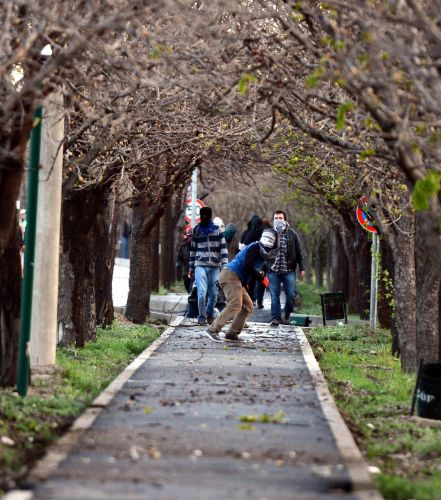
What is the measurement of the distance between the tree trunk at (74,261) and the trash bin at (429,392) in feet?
21.3

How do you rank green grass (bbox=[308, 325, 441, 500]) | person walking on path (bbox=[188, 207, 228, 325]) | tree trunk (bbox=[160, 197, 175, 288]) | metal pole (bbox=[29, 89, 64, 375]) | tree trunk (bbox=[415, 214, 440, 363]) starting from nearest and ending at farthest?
green grass (bbox=[308, 325, 441, 500]) < metal pole (bbox=[29, 89, 64, 375]) < tree trunk (bbox=[415, 214, 440, 363]) < person walking on path (bbox=[188, 207, 228, 325]) < tree trunk (bbox=[160, 197, 175, 288])

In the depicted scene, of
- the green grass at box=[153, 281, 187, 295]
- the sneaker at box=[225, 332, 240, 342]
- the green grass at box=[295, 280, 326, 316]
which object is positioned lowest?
the green grass at box=[295, 280, 326, 316]

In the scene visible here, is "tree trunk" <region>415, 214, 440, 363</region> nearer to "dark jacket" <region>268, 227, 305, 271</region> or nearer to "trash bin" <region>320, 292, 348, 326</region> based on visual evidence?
"dark jacket" <region>268, 227, 305, 271</region>

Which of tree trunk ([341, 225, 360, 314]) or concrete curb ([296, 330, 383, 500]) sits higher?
tree trunk ([341, 225, 360, 314])

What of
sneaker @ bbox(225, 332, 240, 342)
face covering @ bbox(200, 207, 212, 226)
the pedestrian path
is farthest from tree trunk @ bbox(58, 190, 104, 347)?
face covering @ bbox(200, 207, 212, 226)

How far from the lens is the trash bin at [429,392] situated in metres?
11.6

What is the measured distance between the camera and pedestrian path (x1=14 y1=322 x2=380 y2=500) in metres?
7.54

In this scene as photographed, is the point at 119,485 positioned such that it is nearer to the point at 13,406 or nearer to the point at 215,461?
the point at 215,461

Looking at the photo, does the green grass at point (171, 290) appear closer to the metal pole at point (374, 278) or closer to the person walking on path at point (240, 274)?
the metal pole at point (374, 278)

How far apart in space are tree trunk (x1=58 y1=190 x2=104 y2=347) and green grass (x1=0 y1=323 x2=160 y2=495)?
0.40m

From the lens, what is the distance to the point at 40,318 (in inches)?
533

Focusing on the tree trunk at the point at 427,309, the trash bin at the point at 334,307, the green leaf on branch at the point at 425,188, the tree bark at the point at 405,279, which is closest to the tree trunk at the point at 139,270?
the trash bin at the point at 334,307

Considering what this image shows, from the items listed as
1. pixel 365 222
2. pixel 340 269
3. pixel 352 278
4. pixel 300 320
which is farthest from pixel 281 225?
pixel 340 269

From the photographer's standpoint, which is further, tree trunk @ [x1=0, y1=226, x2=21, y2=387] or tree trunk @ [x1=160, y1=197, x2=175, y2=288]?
tree trunk @ [x1=160, y1=197, x2=175, y2=288]
